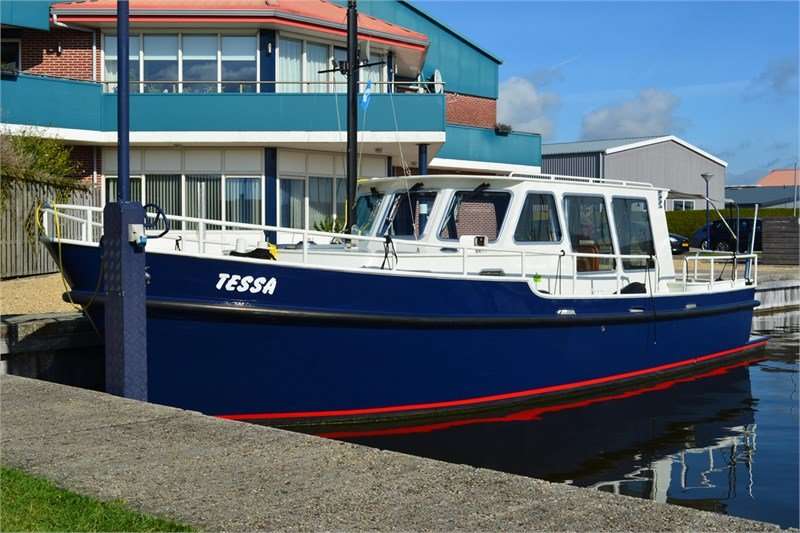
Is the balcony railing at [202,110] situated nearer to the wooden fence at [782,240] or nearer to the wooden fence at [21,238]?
the wooden fence at [21,238]

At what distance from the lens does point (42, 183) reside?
59.8 feet

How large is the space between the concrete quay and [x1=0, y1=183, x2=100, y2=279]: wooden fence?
9.87 metres

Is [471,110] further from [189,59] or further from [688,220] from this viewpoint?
[688,220]

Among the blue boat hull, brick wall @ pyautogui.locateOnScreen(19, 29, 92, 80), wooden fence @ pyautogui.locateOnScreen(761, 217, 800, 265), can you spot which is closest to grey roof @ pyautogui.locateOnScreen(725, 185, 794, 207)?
wooden fence @ pyautogui.locateOnScreen(761, 217, 800, 265)

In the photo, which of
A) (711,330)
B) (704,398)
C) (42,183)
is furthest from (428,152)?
(704,398)

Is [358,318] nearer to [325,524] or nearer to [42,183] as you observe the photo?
[325,524]

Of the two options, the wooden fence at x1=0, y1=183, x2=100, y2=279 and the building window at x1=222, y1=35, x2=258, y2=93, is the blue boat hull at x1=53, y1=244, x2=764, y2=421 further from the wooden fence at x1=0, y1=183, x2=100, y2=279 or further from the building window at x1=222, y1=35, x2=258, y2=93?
the building window at x1=222, y1=35, x2=258, y2=93

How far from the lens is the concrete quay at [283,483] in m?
4.80

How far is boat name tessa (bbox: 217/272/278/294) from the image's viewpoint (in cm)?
906

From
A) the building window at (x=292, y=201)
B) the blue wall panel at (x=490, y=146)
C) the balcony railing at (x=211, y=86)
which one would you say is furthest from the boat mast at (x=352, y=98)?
the blue wall panel at (x=490, y=146)

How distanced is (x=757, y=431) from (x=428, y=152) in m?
13.6

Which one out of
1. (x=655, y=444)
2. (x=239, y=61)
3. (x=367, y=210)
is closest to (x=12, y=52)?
(x=239, y=61)

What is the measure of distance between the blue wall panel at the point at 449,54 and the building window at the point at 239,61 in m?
6.77

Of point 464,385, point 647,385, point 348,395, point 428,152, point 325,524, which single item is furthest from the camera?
point 428,152
